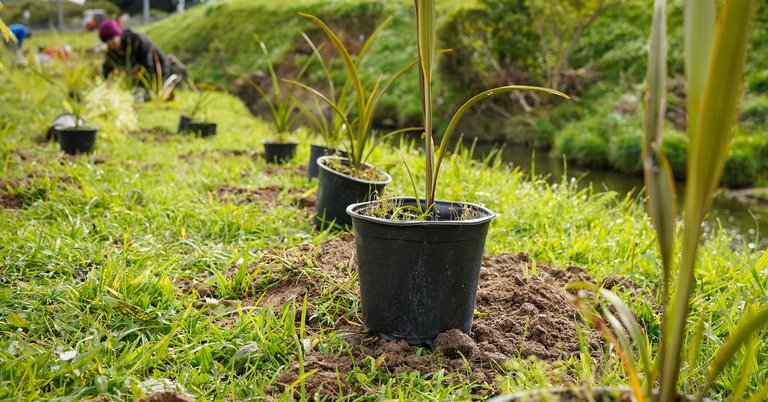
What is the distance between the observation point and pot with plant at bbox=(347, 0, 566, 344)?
66.1 inches

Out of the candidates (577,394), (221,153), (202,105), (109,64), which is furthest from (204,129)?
(577,394)

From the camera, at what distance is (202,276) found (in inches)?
88.7

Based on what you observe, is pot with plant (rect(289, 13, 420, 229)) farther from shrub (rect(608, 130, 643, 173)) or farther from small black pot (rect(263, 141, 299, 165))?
shrub (rect(608, 130, 643, 173))

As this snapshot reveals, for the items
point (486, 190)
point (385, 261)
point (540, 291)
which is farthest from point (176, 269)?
point (486, 190)

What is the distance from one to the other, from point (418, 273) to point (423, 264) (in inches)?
1.2

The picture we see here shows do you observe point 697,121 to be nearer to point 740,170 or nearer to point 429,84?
point 429,84

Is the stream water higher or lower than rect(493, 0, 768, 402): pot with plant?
lower

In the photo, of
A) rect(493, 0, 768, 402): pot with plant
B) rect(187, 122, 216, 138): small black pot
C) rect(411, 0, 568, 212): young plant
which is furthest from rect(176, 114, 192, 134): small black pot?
rect(493, 0, 768, 402): pot with plant

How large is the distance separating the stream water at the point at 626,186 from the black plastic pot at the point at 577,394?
3076mm

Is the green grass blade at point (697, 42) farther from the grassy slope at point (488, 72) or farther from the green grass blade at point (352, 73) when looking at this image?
the grassy slope at point (488, 72)

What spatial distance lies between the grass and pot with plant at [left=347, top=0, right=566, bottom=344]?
120 millimetres

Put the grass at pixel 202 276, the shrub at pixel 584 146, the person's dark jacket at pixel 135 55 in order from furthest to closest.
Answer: the shrub at pixel 584 146 < the person's dark jacket at pixel 135 55 < the grass at pixel 202 276

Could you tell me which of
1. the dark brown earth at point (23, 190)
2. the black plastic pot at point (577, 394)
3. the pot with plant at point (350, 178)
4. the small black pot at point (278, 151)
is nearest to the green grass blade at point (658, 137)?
the black plastic pot at point (577, 394)

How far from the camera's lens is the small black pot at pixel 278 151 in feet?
15.2
